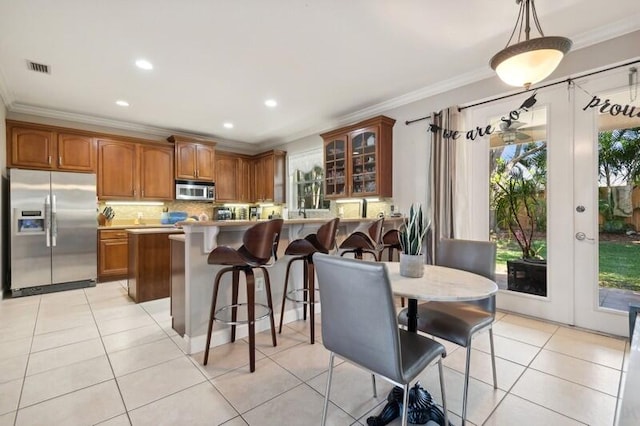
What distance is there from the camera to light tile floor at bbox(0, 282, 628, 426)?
1650 millimetres

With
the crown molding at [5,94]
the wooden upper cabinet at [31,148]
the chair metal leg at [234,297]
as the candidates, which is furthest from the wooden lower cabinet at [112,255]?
the chair metal leg at [234,297]

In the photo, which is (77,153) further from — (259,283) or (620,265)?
(620,265)

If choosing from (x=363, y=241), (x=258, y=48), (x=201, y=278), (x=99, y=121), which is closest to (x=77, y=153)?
Result: (x=99, y=121)

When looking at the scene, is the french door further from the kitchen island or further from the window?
the window

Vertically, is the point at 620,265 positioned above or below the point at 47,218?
below

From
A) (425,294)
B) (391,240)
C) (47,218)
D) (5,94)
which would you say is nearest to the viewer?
(425,294)

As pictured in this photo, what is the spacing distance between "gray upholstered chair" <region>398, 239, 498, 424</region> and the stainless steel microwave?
497 centimetres

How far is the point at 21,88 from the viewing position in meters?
3.80

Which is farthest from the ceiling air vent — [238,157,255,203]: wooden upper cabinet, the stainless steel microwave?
[238,157,255,203]: wooden upper cabinet

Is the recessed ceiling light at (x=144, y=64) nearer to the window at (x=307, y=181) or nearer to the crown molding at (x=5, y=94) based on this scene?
the crown molding at (x=5, y=94)

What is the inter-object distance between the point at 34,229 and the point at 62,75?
2.16 metres

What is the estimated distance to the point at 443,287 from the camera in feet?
4.75

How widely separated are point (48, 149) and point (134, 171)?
114 centimetres

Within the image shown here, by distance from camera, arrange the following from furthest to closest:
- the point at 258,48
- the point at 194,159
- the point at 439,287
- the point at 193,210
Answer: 1. the point at 193,210
2. the point at 194,159
3. the point at 258,48
4. the point at 439,287
